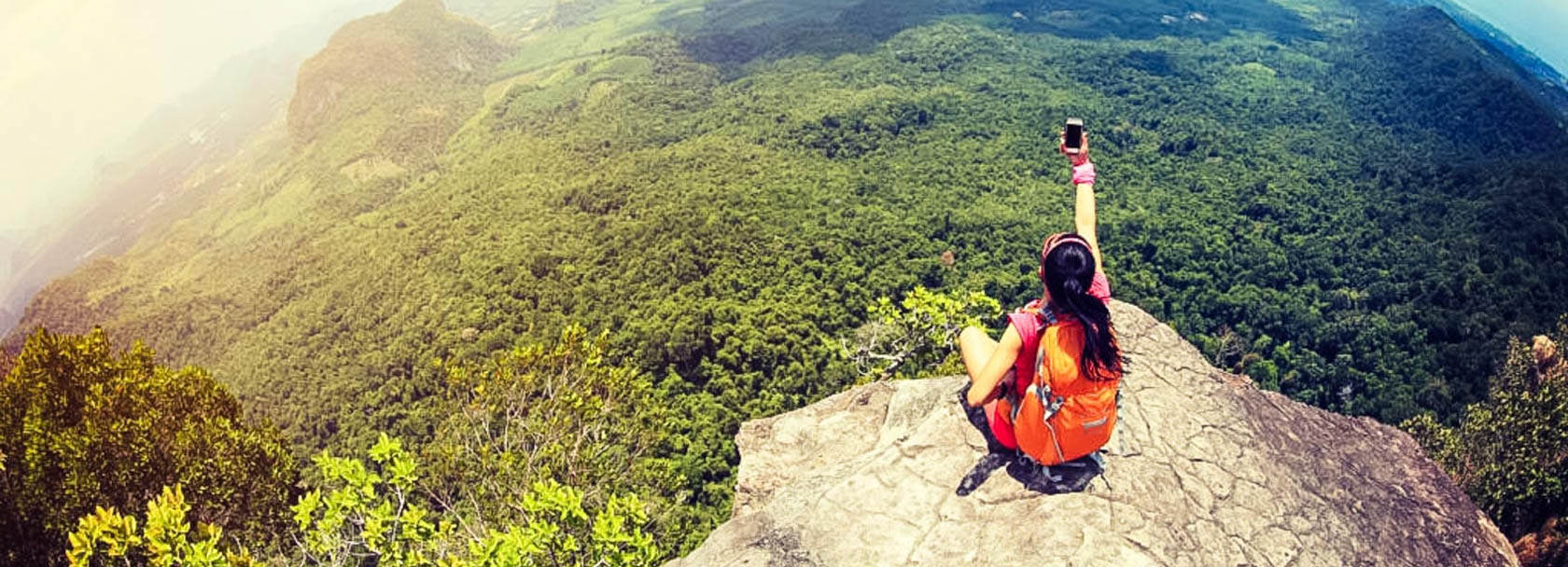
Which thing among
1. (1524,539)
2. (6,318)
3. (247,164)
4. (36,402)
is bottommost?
(6,318)

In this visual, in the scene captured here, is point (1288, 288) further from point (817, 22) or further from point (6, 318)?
point (6, 318)

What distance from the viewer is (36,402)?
1112 centimetres

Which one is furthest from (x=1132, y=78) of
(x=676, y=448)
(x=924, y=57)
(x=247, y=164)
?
(x=247, y=164)

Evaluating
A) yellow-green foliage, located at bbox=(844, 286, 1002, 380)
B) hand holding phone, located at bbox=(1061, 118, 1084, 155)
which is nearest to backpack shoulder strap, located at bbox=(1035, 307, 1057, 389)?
hand holding phone, located at bbox=(1061, 118, 1084, 155)

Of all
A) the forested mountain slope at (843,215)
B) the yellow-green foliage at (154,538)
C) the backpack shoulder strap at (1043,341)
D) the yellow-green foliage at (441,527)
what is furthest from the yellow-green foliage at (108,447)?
the forested mountain slope at (843,215)

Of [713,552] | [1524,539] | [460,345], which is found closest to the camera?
[713,552]

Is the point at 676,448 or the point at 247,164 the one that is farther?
the point at 247,164

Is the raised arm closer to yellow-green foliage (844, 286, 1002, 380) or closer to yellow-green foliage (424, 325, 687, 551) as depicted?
yellow-green foliage (844, 286, 1002, 380)

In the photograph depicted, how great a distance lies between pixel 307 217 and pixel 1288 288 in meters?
141

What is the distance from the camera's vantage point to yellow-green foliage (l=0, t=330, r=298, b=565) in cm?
1083

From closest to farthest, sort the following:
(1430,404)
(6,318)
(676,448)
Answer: (676,448) < (1430,404) < (6,318)

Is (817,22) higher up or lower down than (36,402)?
lower down

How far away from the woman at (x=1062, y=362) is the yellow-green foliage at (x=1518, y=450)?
70.1ft

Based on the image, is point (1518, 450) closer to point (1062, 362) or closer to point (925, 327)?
point (925, 327)
